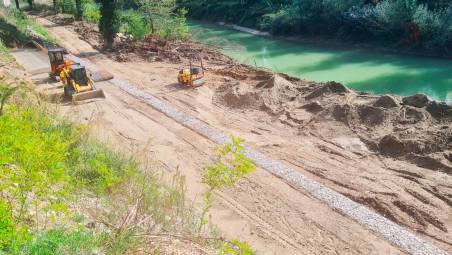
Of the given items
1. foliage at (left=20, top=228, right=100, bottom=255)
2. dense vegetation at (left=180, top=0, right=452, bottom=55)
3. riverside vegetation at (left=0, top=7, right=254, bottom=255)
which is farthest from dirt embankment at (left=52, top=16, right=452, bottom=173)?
dense vegetation at (left=180, top=0, right=452, bottom=55)

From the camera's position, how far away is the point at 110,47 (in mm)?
24469

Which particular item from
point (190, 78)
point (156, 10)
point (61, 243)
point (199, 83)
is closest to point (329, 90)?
point (199, 83)

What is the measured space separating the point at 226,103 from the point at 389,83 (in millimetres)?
8396

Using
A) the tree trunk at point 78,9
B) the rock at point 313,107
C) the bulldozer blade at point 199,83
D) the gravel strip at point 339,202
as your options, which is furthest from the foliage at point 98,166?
the tree trunk at point 78,9

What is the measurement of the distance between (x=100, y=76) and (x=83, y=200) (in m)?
12.5

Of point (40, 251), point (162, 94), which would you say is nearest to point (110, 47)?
point (162, 94)

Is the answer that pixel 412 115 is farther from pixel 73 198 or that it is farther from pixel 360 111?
pixel 73 198

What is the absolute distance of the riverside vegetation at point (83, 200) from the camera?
4488mm

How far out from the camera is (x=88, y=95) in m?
14.8

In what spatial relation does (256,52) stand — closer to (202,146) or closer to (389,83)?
(389,83)

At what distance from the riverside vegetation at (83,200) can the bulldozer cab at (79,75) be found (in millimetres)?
5386

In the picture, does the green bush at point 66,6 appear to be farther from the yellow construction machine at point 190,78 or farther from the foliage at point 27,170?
the foliage at point 27,170

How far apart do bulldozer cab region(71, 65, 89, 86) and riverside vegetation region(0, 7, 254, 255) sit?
5.39m

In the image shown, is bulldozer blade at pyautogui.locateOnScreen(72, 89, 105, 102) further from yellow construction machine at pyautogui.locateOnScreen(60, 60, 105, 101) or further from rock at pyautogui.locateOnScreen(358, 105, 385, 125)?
rock at pyautogui.locateOnScreen(358, 105, 385, 125)
